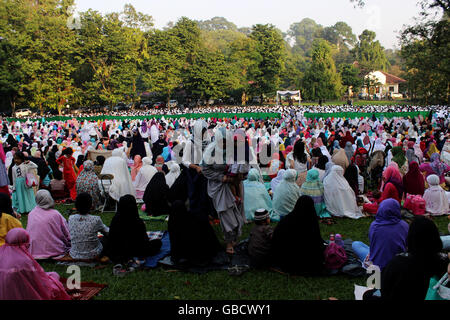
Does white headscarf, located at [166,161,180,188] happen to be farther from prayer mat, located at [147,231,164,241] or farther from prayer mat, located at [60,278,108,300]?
prayer mat, located at [60,278,108,300]

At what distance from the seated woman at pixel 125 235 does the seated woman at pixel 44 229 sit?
0.70 metres

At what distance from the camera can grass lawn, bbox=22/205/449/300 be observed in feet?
12.0

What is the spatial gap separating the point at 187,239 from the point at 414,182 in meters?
4.17

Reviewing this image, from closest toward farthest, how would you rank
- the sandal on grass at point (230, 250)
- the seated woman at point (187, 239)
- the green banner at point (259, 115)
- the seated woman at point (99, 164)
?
the seated woman at point (187, 239) → the sandal on grass at point (230, 250) → the seated woman at point (99, 164) → the green banner at point (259, 115)

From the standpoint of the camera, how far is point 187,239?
4273mm

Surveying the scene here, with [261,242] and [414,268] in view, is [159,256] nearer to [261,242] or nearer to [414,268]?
[261,242]

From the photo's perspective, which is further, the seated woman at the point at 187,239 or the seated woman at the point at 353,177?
the seated woman at the point at 353,177

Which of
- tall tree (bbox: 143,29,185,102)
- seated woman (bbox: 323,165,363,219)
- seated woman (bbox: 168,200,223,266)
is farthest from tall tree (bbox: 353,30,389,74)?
seated woman (bbox: 168,200,223,266)

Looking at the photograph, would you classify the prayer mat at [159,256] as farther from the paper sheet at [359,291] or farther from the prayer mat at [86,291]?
the paper sheet at [359,291]

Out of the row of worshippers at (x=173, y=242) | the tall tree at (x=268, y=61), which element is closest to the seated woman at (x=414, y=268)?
the row of worshippers at (x=173, y=242)

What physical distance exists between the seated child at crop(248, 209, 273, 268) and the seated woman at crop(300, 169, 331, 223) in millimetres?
2056

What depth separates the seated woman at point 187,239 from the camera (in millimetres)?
4281

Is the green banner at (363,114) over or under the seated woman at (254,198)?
over

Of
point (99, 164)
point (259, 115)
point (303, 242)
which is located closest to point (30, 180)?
point (99, 164)
